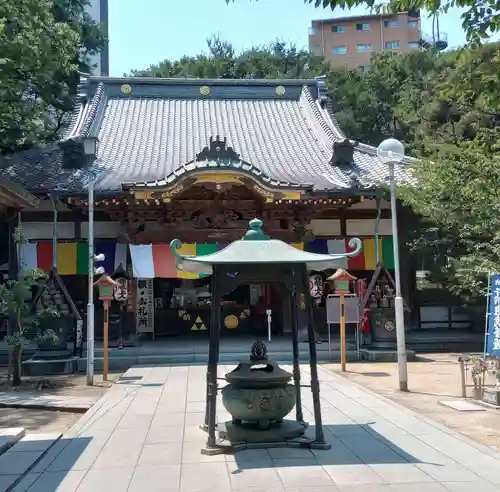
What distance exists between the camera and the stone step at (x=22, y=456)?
498 cm

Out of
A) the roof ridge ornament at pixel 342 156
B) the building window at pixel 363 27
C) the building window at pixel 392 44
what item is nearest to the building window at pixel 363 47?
the building window at pixel 363 27

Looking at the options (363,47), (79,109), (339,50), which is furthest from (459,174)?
(363,47)

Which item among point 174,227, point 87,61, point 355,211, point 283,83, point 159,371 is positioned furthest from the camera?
point 87,61

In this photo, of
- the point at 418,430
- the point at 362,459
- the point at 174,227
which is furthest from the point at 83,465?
the point at 174,227

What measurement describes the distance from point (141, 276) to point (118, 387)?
14.3 feet

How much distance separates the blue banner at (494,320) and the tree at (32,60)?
911cm

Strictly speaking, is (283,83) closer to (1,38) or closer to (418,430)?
(1,38)

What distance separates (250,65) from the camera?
32.8 meters

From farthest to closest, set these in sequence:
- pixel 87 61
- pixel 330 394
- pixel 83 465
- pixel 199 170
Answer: pixel 87 61, pixel 199 170, pixel 330 394, pixel 83 465

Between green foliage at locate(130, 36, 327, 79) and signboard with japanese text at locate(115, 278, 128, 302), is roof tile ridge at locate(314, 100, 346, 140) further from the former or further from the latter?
green foliage at locate(130, 36, 327, 79)

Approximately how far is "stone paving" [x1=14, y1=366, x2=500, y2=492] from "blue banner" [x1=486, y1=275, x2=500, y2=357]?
1.76 metres

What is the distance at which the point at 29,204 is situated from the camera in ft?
26.4

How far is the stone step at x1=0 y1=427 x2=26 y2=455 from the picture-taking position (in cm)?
611

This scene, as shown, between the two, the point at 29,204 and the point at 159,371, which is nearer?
the point at 29,204
